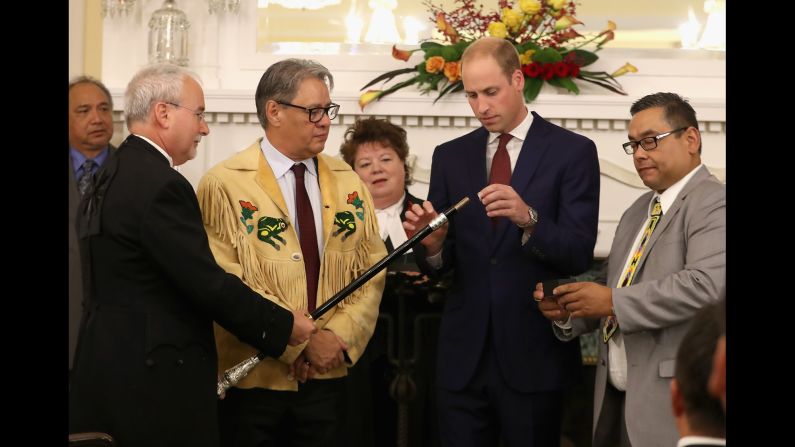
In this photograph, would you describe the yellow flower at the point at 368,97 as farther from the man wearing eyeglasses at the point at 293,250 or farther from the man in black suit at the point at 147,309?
the man in black suit at the point at 147,309

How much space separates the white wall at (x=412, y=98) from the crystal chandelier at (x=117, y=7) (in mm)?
41

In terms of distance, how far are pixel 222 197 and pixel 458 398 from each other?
0.94 m

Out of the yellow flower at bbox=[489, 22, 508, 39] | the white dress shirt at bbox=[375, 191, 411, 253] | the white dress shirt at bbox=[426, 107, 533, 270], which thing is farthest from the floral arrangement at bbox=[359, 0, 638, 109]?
the white dress shirt at bbox=[426, 107, 533, 270]

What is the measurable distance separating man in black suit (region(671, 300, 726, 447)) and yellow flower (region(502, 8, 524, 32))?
10.9 ft

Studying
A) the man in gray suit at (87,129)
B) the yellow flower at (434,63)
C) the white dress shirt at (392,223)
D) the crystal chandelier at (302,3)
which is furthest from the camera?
the crystal chandelier at (302,3)

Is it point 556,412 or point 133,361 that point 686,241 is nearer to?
point 556,412

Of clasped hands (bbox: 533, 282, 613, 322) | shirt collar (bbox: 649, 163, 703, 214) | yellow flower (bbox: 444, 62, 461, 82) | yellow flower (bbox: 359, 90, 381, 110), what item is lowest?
clasped hands (bbox: 533, 282, 613, 322)

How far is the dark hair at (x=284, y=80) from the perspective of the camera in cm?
312

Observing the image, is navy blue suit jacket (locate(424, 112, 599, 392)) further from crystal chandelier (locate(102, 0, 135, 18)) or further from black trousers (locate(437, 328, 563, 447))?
crystal chandelier (locate(102, 0, 135, 18))

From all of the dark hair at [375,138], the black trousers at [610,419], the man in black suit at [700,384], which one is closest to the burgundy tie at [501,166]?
the black trousers at [610,419]

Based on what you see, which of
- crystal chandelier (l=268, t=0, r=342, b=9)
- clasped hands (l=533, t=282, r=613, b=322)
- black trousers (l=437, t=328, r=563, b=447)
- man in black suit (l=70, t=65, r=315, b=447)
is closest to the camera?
man in black suit (l=70, t=65, r=315, b=447)

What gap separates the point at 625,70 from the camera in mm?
4840

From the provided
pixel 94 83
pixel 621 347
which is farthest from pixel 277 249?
pixel 94 83

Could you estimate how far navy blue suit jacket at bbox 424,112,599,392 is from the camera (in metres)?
3.13
